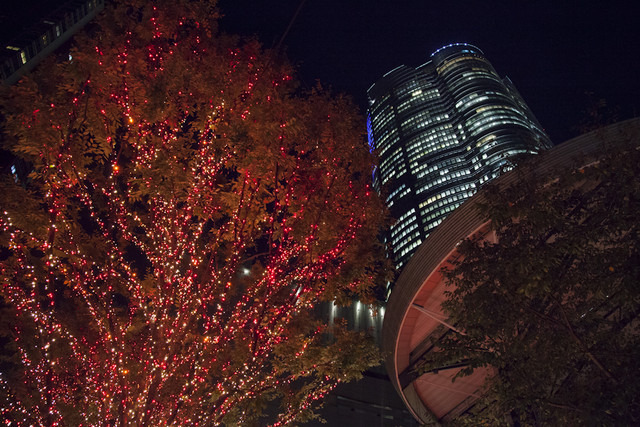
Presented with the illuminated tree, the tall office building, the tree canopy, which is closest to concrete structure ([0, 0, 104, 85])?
the illuminated tree

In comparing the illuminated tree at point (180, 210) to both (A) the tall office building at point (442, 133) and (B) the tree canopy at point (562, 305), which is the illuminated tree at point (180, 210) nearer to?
(B) the tree canopy at point (562, 305)

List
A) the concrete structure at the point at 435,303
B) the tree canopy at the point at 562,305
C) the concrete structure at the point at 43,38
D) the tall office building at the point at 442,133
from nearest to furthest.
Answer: the tree canopy at the point at 562,305 < the concrete structure at the point at 435,303 < the concrete structure at the point at 43,38 < the tall office building at the point at 442,133

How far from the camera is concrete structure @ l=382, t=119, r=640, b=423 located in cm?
802

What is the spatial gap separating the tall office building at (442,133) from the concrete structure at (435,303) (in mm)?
55514

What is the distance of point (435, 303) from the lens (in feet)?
37.8

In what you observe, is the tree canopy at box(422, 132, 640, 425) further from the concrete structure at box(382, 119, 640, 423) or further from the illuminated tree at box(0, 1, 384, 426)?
the illuminated tree at box(0, 1, 384, 426)

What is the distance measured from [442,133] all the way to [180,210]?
3158 inches

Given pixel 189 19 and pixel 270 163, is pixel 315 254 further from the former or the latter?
pixel 189 19

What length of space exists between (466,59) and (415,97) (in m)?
13.7

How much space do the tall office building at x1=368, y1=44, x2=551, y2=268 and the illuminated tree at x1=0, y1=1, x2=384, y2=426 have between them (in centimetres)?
6391

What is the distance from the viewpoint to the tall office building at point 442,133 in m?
71.4

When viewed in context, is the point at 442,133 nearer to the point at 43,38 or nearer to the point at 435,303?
the point at 43,38

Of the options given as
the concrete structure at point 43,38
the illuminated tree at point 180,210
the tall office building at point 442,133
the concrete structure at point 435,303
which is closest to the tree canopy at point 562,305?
the concrete structure at point 435,303

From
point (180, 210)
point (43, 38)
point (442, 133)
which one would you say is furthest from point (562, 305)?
point (442, 133)
